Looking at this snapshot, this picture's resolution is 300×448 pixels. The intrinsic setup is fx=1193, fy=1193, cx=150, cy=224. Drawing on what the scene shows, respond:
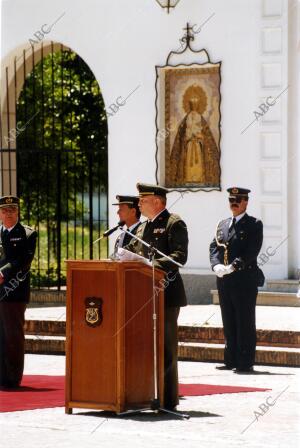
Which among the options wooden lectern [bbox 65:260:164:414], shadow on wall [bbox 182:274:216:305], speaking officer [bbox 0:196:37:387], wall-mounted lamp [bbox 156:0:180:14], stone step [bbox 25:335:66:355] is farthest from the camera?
wall-mounted lamp [bbox 156:0:180:14]

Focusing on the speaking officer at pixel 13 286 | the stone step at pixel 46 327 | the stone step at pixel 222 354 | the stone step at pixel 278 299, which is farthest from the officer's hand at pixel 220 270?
the stone step at pixel 278 299

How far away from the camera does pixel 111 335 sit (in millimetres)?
8984

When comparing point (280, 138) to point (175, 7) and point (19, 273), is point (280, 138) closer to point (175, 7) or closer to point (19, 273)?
point (175, 7)

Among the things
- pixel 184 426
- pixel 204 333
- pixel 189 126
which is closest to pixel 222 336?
pixel 204 333

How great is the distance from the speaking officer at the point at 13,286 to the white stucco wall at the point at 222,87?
215 inches

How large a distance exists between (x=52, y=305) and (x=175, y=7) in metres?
4.58

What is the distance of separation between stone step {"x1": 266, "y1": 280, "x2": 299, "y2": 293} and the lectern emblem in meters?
Answer: 6.96

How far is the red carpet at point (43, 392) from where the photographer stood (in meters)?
9.74

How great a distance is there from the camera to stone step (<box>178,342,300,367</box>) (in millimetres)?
12766

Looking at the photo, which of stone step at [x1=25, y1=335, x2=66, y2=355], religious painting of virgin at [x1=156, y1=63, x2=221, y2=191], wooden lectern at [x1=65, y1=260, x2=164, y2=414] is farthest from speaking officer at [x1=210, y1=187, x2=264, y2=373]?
religious painting of virgin at [x1=156, y1=63, x2=221, y2=191]

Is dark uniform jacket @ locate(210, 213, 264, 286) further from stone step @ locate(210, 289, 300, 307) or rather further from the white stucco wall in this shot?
the white stucco wall

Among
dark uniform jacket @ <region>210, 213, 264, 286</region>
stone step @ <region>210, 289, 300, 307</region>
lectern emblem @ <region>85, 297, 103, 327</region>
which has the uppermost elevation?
dark uniform jacket @ <region>210, 213, 264, 286</region>

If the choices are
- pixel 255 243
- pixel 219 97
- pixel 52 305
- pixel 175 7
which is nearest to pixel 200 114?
pixel 219 97

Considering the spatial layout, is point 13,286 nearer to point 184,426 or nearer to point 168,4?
point 184,426
